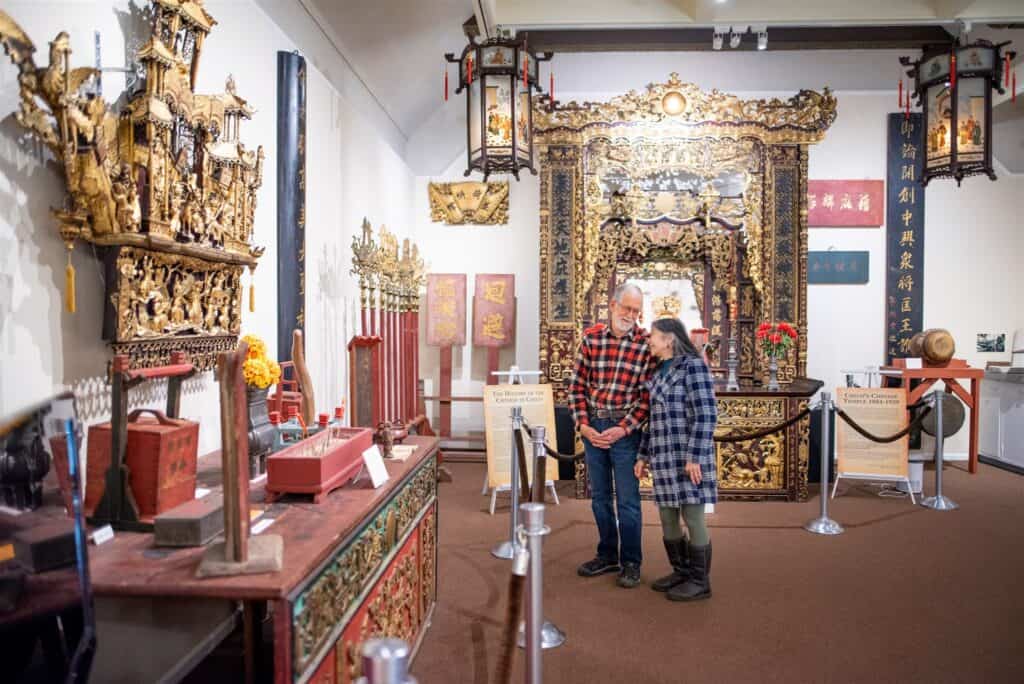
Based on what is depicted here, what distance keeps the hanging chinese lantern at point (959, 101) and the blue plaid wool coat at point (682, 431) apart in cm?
345

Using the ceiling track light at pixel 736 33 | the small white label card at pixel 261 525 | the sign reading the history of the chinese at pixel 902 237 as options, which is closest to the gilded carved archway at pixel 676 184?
the ceiling track light at pixel 736 33

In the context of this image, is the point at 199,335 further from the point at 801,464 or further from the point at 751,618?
the point at 801,464

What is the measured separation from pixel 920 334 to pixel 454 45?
5447 millimetres

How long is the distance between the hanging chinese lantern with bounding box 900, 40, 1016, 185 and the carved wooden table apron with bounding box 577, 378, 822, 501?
7.05 ft

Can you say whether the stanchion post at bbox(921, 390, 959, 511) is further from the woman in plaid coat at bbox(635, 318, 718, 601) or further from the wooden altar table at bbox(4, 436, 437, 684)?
the wooden altar table at bbox(4, 436, 437, 684)

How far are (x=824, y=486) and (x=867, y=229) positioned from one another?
359 cm

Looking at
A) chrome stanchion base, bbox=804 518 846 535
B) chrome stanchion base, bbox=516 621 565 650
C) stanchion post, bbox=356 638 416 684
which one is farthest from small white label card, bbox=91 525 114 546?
chrome stanchion base, bbox=804 518 846 535

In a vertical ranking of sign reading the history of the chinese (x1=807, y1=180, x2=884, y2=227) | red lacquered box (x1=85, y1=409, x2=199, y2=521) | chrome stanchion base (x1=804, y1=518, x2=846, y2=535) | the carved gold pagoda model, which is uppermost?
sign reading the history of the chinese (x1=807, y1=180, x2=884, y2=227)

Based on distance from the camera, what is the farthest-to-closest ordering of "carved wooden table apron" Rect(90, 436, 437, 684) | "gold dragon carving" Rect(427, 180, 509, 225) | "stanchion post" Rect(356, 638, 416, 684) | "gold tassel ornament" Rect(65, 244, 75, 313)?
1. "gold dragon carving" Rect(427, 180, 509, 225)
2. "gold tassel ornament" Rect(65, 244, 75, 313)
3. "carved wooden table apron" Rect(90, 436, 437, 684)
4. "stanchion post" Rect(356, 638, 416, 684)

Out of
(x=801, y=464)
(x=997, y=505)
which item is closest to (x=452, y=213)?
(x=801, y=464)

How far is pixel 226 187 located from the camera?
2701mm

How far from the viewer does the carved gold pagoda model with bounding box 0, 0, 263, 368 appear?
6.29ft

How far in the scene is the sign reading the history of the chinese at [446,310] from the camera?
7.28 metres

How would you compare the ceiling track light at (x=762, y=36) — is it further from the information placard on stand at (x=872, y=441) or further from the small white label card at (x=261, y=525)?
the small white label card at (x=261, y=525)
